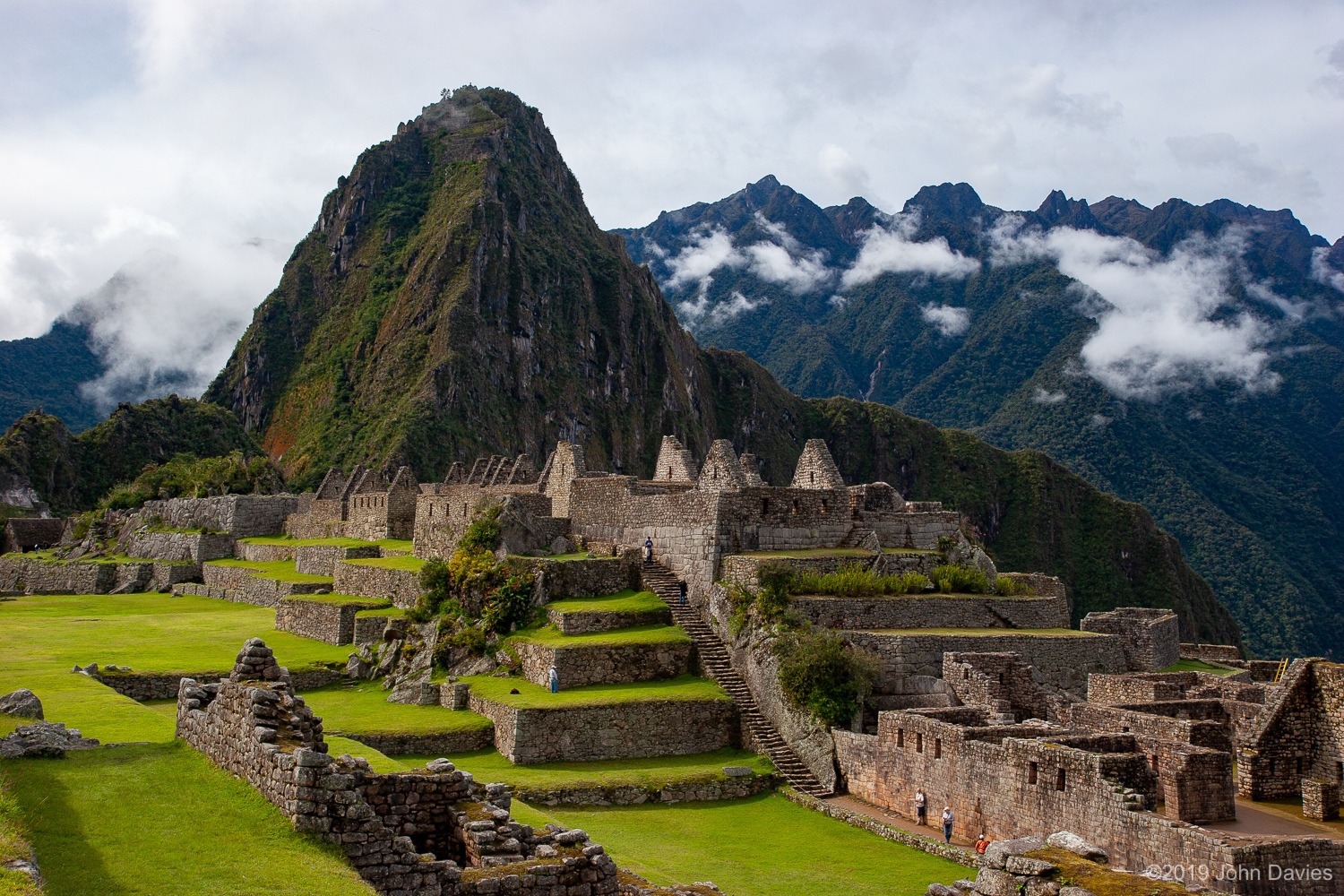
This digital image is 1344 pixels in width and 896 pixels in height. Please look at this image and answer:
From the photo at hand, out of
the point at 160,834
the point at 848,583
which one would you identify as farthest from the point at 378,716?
the point at 160,834

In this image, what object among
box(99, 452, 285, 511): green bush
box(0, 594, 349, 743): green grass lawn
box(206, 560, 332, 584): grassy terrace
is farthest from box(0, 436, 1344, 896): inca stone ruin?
box(99, 452, 285, 511): green bush

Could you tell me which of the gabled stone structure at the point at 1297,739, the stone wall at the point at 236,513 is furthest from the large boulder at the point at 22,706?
the stone wall at the point at 236,513

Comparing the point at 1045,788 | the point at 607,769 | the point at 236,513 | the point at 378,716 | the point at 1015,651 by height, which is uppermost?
the point at 236,513

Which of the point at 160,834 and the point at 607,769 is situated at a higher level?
the point at 160,834

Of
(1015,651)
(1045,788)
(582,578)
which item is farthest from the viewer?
(582,578)

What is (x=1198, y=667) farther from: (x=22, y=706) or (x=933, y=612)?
(x=22, y=706)

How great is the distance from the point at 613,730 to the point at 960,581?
8.82m

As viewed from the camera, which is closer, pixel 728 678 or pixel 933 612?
pixel 728 678

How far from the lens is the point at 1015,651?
21500mm

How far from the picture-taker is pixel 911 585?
76.8ft

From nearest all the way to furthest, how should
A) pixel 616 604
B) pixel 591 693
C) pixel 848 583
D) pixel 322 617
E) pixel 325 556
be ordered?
pixel 591 693, pixel 848 583, pixel 616 604, pixel 322 617, pixel 325 556

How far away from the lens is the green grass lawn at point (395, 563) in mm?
31022

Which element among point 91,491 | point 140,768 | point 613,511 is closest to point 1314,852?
point 140,768

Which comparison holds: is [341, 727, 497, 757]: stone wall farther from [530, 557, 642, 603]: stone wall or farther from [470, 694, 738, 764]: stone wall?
[530, 557, 642, 603]: stone wall
